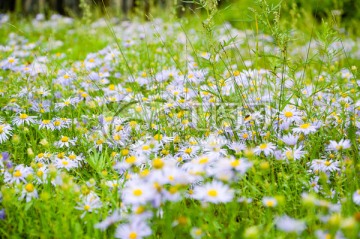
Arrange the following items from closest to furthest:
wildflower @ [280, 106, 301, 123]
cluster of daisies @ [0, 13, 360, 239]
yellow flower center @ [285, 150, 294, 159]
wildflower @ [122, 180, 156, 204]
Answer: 1. wildflower @ [122, 180, 156, 204]
2. cluster of daisies @ [0, 13, 360, 239]
3. yellow flower center @ [285, 150, 294, 159]
4. wildflower @ [280, 106, 301, 123]

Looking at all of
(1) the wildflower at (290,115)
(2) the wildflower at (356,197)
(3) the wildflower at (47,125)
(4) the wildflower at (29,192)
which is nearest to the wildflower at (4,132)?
(3) the wildflower at (47,125)

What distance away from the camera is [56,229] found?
1.26 metres

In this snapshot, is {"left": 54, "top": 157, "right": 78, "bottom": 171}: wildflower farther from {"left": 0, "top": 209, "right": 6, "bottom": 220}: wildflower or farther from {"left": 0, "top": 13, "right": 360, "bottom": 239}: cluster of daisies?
{"left": 0, "top": 209, "right": 6, "bottom": 220}: wildflower

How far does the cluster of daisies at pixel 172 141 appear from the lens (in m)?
1.20

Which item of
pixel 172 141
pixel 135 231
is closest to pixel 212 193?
pixel 135 231

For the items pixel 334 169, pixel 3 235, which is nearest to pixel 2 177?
pixel 3 235

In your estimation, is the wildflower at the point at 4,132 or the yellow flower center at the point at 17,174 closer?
the yellow flower center at the point at 17,174

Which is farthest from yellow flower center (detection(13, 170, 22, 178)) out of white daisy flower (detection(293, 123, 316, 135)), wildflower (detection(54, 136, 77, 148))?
white daisy flower (detection(293, 123, 316, 135))

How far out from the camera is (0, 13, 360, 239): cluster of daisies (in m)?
1.20

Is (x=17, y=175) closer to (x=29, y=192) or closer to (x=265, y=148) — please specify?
(x=29, y=192)

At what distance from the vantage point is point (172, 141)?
72.4 inches

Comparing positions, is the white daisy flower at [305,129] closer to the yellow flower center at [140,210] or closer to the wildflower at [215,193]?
the wildflower at [215,193]

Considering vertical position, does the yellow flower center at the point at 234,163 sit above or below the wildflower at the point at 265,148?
above

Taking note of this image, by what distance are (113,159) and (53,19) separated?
463cm
